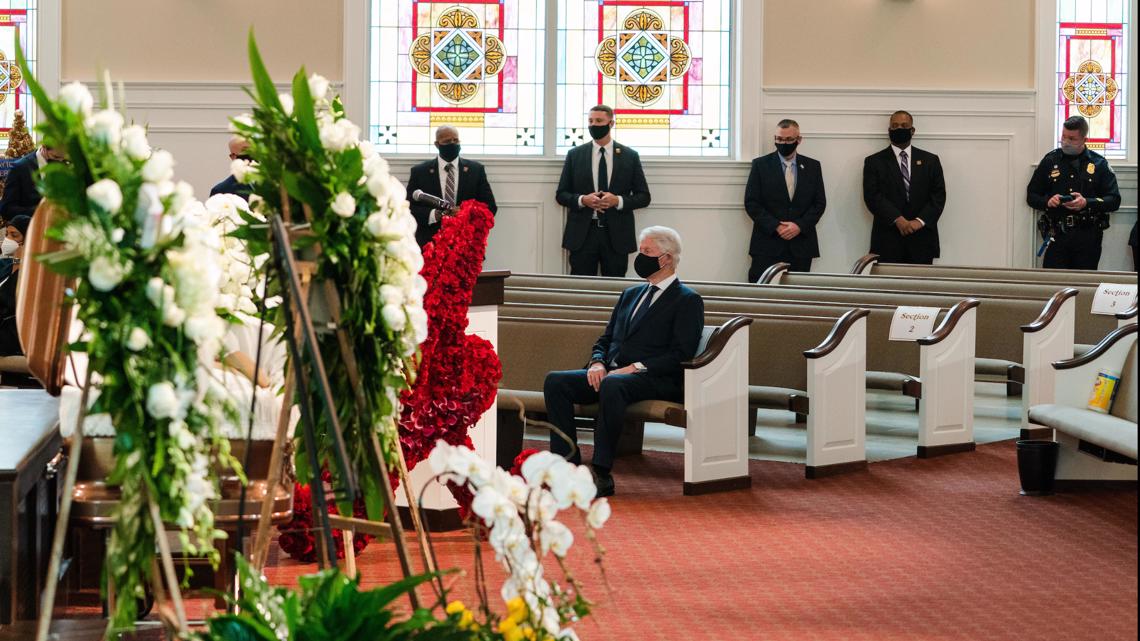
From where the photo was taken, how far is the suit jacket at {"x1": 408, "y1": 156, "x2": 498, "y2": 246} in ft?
33.8

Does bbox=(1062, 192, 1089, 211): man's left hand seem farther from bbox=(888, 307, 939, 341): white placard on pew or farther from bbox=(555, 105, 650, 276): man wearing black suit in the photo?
bbox=(888, 307, 939, 341): white placard on pew

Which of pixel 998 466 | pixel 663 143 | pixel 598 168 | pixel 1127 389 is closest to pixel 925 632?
pixel 1127 389

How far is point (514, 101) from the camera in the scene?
11266mm

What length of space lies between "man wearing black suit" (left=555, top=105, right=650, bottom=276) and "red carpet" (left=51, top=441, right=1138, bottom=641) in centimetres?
423

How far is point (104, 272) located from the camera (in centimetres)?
208

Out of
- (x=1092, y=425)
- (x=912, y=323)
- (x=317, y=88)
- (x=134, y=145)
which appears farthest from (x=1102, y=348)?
(x=134, y=145)

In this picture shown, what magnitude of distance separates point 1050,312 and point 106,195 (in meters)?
5.91

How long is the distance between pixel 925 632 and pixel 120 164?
8.76ft

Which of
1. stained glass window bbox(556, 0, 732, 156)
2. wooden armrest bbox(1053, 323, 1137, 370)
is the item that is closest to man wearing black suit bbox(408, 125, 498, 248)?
stained glass window bbox(556, 0, 732, 156)

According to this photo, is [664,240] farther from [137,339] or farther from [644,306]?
[137,339]

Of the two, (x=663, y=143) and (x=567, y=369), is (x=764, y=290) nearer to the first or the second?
(x=567, y=369)

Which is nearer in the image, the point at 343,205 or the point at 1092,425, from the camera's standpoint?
the point at 343,205

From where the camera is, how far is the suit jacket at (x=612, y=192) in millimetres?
10461

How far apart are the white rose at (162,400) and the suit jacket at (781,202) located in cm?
868
